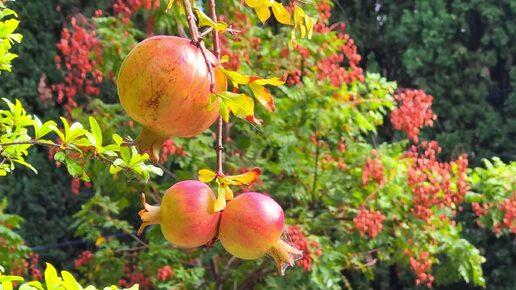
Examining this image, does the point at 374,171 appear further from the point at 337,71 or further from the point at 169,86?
the point at 169,86

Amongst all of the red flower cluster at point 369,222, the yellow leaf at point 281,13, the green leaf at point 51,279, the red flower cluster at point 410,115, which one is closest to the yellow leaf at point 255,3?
the yellow leaf at point 281,13

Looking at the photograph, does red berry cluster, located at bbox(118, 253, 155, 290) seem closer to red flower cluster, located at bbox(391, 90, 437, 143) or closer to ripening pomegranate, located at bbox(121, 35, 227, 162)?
red flower cluster, located at bbox(391, 90, 437, 143)

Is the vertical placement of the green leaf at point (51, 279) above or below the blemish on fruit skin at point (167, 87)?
below

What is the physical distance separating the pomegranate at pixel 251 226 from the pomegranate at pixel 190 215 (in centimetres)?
1

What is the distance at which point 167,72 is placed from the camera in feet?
1.98

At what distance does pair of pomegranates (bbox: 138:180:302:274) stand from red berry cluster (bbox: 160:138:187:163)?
2.27 metres

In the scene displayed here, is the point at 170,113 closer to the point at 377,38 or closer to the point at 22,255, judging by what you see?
the point at 22,255

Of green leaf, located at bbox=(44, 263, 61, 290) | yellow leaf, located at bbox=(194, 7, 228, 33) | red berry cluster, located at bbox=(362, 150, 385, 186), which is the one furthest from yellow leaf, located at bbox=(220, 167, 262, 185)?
red berry cluster, located at bbox=(362, 150, 385, 186)

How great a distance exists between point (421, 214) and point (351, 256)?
38 centimetres

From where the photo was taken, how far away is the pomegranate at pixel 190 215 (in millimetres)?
649

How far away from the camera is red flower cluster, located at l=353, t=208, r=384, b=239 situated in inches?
119

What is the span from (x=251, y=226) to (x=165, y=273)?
8.71ft

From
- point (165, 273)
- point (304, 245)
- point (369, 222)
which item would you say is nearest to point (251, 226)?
point (304, 245)

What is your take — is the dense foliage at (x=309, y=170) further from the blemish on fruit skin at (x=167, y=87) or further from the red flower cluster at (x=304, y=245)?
the blemish on fruit skin at (x=167, y=87)
